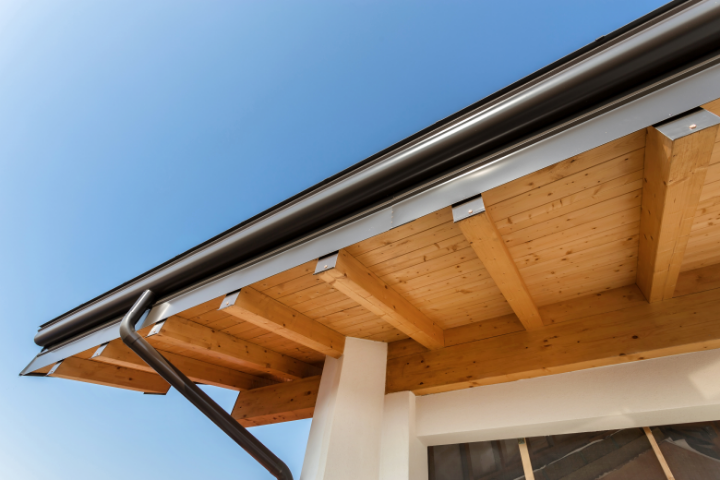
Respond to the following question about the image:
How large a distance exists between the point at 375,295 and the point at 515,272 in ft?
2.44

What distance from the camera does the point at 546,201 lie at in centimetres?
145

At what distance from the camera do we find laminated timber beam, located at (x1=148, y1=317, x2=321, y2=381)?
2.26m

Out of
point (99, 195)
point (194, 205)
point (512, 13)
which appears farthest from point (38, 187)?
point (512, 13)

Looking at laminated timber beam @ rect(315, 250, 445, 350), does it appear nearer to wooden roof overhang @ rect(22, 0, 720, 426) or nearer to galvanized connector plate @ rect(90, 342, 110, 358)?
wooden roof overhang @ rect(22, 0, 720, 426)

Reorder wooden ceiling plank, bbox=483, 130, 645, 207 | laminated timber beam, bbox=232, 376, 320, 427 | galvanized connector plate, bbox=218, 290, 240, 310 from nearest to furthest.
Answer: wooden ceiling plank, bbox=483, 130, 645, 207
galvanized connector plate, bbox=218, 290, 240, 310
laminated timber beam, bbox=232, 376, 320, 427

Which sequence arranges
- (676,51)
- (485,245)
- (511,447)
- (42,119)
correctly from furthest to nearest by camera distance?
1. (42,119)
2. (511,447)
3. (485,245)
4. (676,51)

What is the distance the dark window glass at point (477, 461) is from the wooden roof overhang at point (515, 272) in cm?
39

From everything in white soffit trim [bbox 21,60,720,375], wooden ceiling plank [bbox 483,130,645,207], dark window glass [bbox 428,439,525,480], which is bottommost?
dark window glass [bbox 428,439,525,480]

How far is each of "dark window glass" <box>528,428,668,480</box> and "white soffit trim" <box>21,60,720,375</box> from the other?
171cm

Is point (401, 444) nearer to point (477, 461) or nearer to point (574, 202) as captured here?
point (477, 461)

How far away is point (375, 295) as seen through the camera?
1.85m

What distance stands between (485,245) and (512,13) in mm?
4754

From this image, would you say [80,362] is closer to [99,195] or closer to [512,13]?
[99,195]

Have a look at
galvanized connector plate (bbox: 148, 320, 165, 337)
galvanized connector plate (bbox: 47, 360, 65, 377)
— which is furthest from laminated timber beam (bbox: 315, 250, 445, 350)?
galvanized connector plate (bbox: 47, 360, 65, 377)
